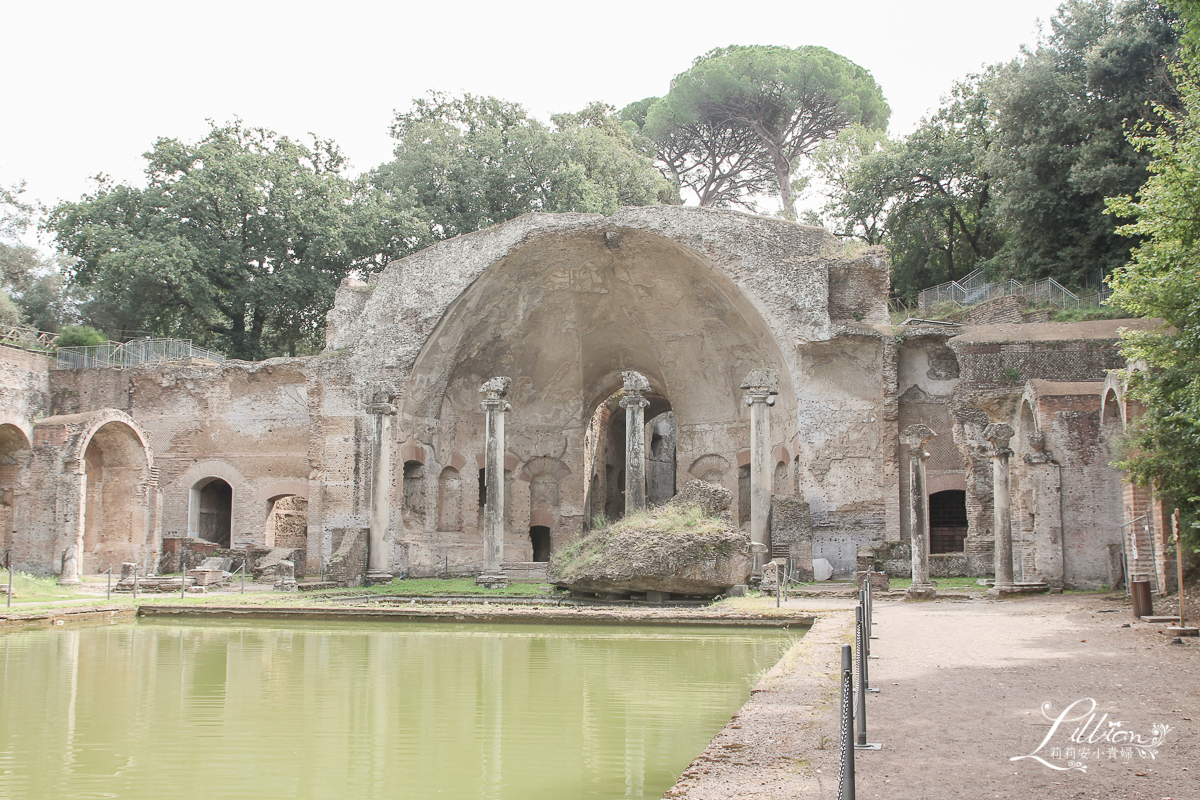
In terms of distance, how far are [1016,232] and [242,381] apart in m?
21.9

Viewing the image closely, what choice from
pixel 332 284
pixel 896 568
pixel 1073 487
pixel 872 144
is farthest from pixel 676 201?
pixel 1073 487

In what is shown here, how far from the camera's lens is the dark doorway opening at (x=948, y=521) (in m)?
23.7

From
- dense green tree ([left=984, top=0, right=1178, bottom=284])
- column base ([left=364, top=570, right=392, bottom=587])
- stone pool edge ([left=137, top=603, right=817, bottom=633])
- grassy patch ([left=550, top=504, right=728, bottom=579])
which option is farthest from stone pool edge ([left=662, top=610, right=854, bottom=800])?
dense green tree ([left=984, top=0, right=1178, bottom=284])


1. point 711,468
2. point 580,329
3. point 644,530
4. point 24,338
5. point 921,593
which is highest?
point 24,338

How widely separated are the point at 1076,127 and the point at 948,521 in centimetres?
1111

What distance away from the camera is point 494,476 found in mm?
21391

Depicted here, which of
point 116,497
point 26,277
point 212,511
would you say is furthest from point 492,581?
point 26,277

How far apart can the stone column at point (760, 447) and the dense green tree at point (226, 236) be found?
1604 cm

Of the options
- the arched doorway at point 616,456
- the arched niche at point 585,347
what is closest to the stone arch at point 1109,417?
the arched niche at point 585,347

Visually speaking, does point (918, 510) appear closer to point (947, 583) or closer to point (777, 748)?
point (947, 583)

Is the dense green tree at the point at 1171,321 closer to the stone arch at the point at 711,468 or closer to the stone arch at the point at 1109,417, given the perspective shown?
→ the stone arch at the point at 1109,417

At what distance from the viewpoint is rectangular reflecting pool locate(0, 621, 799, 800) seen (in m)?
5.00

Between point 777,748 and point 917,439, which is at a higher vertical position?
point 917,439

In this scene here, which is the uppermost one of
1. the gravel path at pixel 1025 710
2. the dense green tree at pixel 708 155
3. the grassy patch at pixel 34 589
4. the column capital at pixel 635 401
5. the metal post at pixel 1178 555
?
the dense green tree at pixel 708 155
